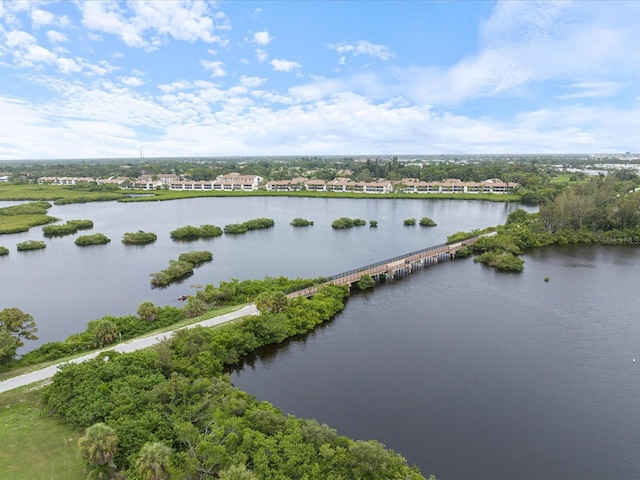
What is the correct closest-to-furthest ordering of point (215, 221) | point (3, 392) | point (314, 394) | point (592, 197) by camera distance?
point (3, 392), point (314, 394), point (592, 197), point (215, 221)

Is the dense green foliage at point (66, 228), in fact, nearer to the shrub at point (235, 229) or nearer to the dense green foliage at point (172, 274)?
the shrub at point (235, 229)

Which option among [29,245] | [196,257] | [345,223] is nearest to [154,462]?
[196,257]

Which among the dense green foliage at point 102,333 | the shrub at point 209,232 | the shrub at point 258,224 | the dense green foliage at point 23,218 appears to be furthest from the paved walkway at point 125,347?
the dense green foliage at point 23,218

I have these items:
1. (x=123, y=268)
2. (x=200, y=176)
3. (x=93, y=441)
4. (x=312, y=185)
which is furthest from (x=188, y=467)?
(x=200, y=176)

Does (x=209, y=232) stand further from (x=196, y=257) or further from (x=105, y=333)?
(x=105, y=333)

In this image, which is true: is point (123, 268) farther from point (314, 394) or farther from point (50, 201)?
point (50, 201)

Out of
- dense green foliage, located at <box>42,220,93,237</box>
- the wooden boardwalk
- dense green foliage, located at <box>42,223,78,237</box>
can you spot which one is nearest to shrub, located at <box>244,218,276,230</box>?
dense green foliage, located at <box>42,220,93,237</box>

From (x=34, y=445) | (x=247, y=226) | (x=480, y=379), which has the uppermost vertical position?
(x=247, y=226)
